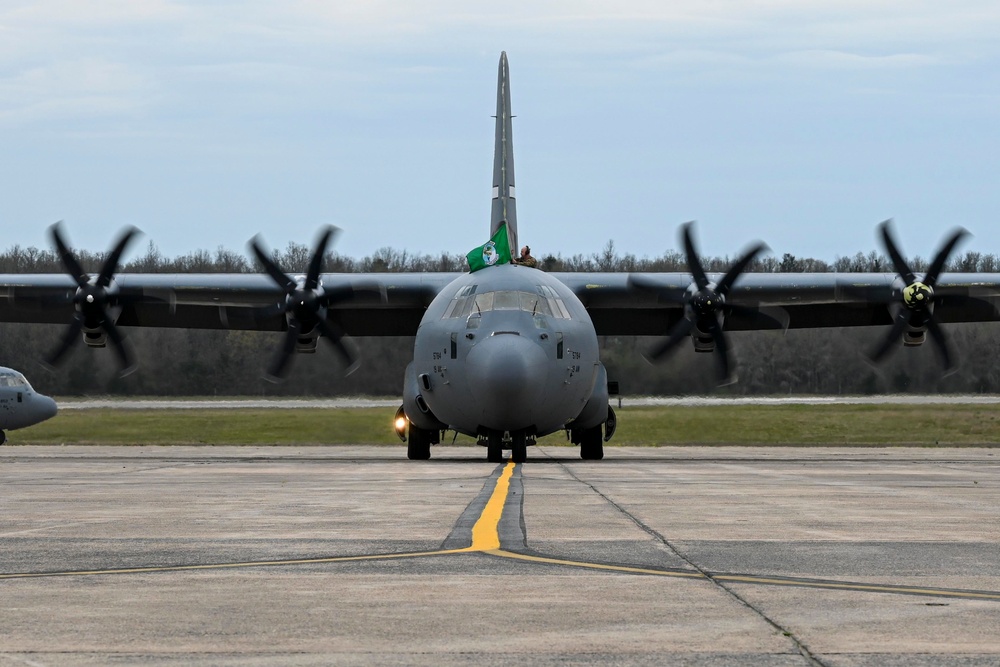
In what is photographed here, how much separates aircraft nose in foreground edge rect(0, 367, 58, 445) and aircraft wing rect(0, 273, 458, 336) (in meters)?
7.25

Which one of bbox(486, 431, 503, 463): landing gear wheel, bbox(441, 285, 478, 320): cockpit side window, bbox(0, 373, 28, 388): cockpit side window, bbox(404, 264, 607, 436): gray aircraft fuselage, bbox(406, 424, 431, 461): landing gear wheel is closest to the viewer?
bbox(404, 264, 607, 436): gray aircraft fuselage

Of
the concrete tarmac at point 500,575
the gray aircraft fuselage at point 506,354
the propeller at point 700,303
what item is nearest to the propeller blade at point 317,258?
the gray aircraft fuselage at point 506,354

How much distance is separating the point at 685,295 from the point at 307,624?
23.8 metres

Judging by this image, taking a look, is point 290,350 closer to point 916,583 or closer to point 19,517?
point 19,517

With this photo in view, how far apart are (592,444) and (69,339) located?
38.4 ft

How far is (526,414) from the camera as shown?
898 inches

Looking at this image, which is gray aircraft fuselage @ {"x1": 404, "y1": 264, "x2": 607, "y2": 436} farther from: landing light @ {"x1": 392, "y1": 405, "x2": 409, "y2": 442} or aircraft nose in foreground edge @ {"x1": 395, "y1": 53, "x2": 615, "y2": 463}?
landing light @ {"x1": 392, "y1": 405, "x2": 409, "y2": 442}

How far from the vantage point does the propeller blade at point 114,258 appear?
29.5m

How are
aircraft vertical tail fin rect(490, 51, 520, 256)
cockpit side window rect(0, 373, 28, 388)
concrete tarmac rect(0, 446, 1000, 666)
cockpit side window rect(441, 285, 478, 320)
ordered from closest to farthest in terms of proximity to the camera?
1. concrete tarmac rect(0, 446, 1000, 666)
2. cockpit side window rect(441, 285, 478, 320)
3. aircraft vertical tail fin rect(490, 51, 520, 256)
4. cockpit side window rect(0, 373, 28, 388)

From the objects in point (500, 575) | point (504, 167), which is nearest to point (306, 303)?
point (504, 167)

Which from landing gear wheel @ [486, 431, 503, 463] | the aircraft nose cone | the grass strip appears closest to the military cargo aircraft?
landing gear wheel @ [486, 431, 503, 463]

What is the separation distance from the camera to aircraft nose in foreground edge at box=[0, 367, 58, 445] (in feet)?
129

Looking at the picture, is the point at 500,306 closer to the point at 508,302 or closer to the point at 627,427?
the point at 508,302

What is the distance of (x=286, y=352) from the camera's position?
29.6 m
